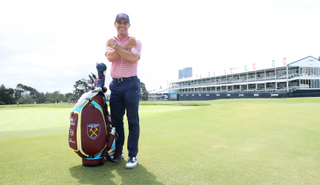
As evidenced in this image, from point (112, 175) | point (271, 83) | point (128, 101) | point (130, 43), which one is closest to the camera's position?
point (112, 175)

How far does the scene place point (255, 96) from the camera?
34.8 meters

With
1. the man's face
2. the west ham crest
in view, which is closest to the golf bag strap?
the west ham crest

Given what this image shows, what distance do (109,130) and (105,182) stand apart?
88 centimetres

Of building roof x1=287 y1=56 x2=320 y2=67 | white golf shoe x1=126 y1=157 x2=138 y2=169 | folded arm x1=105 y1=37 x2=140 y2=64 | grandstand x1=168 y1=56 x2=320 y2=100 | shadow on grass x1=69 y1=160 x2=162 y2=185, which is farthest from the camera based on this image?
building roof x1=287 y1=56 x2=320 y2=67

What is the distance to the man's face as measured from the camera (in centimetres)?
295

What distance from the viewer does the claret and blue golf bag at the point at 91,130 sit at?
2.59 meters

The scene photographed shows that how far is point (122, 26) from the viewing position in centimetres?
297

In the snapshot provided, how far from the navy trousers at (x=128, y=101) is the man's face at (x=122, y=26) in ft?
2.45

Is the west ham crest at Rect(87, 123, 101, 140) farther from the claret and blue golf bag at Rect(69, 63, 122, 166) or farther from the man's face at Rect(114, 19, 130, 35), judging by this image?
the man's face at Rect(114, 19, 130, 35)

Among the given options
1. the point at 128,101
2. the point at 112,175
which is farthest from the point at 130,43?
the point at 112,175

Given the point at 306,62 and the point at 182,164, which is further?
the point at 306,62

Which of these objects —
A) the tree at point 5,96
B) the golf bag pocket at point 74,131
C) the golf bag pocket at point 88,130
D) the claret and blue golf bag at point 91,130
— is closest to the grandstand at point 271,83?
the claret and blue golf bag at point 91,130

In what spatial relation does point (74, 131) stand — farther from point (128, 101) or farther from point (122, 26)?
point (122, 26)

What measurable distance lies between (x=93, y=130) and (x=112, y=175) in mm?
674
